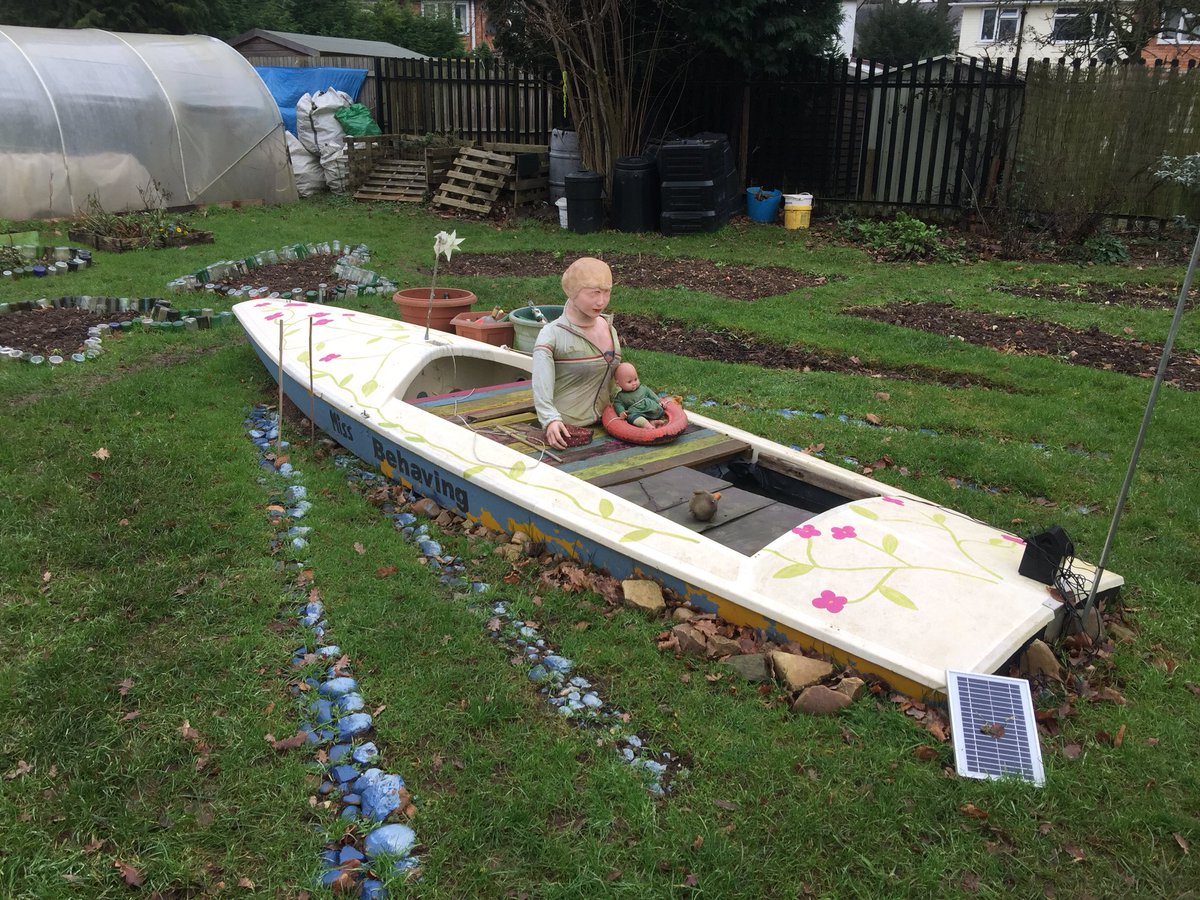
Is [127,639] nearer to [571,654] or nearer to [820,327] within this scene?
[571,654]

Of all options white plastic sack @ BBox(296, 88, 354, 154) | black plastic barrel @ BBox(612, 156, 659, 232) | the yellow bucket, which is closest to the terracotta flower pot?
black plastic barrel @ BBox(612, 156, 659, 232)

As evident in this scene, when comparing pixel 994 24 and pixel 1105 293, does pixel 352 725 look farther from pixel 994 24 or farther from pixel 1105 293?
pixel 994 24

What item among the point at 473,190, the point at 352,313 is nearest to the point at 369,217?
the point at 473,190

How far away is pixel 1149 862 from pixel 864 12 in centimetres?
3811

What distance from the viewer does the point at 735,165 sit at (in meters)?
15.4

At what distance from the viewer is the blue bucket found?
14570mm

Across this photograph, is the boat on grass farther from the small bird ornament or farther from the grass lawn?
the grass lawn

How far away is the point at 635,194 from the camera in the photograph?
13633 mm

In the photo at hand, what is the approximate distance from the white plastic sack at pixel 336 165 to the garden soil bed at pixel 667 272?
546cm

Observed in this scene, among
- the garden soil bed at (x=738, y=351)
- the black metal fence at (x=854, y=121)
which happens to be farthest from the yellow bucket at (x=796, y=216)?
the garden soil bed at (x=738, y=351)

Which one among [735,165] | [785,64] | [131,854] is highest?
[785,64]

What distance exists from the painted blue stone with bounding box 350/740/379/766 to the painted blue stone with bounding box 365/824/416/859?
1.09 ft

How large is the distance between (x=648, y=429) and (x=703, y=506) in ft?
3.18

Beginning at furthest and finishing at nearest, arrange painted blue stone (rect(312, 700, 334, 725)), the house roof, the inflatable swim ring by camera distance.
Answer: the house roof, the inflatable swim ring, painted blue stone (rect(312, 700, 334, 725))
